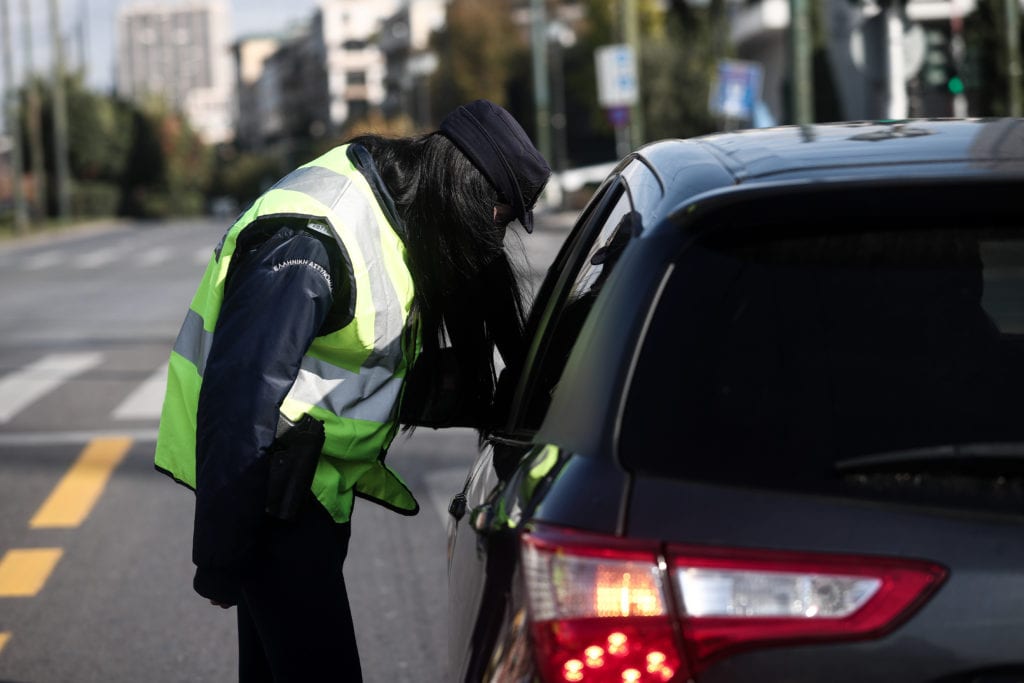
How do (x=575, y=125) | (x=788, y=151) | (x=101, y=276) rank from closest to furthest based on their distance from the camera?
(x=788, y=151) < (x=101, y=276) < (x=575, y=125)

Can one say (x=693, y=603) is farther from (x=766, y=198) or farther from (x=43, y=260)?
(x=43, y=260)

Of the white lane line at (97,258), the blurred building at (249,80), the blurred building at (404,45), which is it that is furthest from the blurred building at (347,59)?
the white lane line at (97,258)

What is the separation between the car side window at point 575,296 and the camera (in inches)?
91.7

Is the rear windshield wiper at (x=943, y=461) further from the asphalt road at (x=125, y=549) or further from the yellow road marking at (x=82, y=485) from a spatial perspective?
the yellow road marking at (x=82, y=485)

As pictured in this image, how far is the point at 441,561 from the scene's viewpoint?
6297 millimetres

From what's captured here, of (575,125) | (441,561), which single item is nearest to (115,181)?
(575,125)

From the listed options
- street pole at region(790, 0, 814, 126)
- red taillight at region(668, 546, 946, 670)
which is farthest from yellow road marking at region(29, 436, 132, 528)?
street pole at region(790, 0, 814, 126)

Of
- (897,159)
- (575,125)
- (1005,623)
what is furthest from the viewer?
(575,125)

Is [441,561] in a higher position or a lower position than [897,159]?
lower

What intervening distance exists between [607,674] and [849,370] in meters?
0.46

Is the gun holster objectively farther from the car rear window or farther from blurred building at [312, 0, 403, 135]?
blurred building at [312, 0, 403, 135]

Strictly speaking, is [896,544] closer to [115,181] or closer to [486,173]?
[486,173]

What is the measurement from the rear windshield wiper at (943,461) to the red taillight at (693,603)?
11 centimetres

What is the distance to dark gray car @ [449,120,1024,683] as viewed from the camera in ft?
5.67
